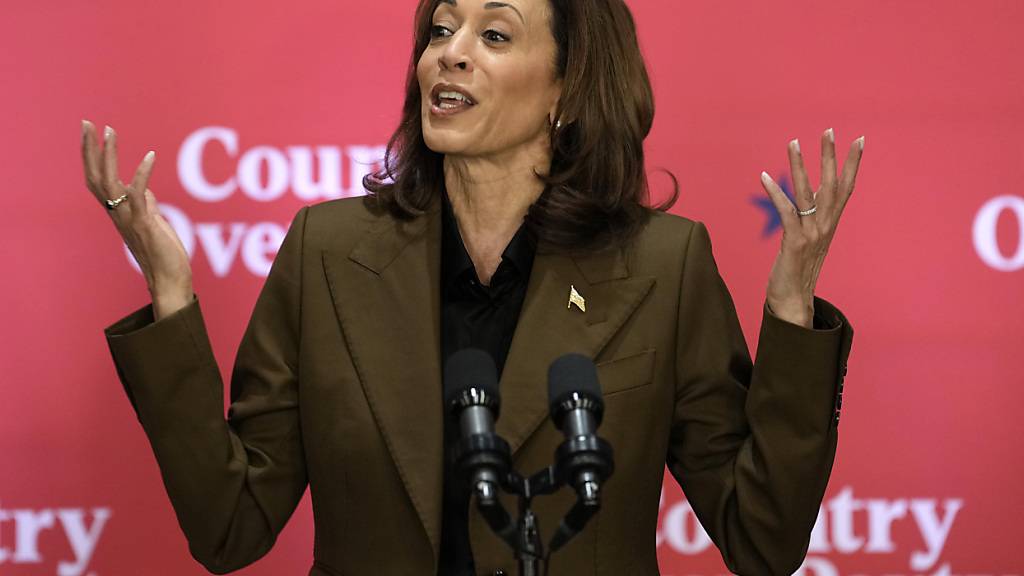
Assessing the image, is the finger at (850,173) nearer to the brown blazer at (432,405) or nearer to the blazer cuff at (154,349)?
the brown blazer at (432,405)

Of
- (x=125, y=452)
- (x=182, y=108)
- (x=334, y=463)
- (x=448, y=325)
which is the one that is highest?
(x=182, y=108)

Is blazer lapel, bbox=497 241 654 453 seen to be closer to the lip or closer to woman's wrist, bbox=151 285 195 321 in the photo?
the lip

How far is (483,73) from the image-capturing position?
2164 mm

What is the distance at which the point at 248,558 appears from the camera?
214cm

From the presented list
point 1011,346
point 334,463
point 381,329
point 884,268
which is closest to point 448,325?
point 381,329

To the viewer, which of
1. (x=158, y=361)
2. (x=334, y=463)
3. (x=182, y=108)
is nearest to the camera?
(x=158, y=361)

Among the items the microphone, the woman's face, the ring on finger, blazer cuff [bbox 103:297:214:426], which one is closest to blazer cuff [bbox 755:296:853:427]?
the woman's face

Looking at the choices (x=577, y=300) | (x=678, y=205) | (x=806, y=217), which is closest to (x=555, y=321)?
(x=577, y=300)

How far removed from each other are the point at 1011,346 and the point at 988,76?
23.0 inches

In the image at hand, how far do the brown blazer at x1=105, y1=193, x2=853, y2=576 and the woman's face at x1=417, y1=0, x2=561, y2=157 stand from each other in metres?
0.18

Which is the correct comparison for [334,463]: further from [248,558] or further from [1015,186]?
[1015,186]

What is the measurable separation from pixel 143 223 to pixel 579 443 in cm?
86

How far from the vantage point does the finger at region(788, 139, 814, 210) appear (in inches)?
76.0

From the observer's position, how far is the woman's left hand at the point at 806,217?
6.33 feet
